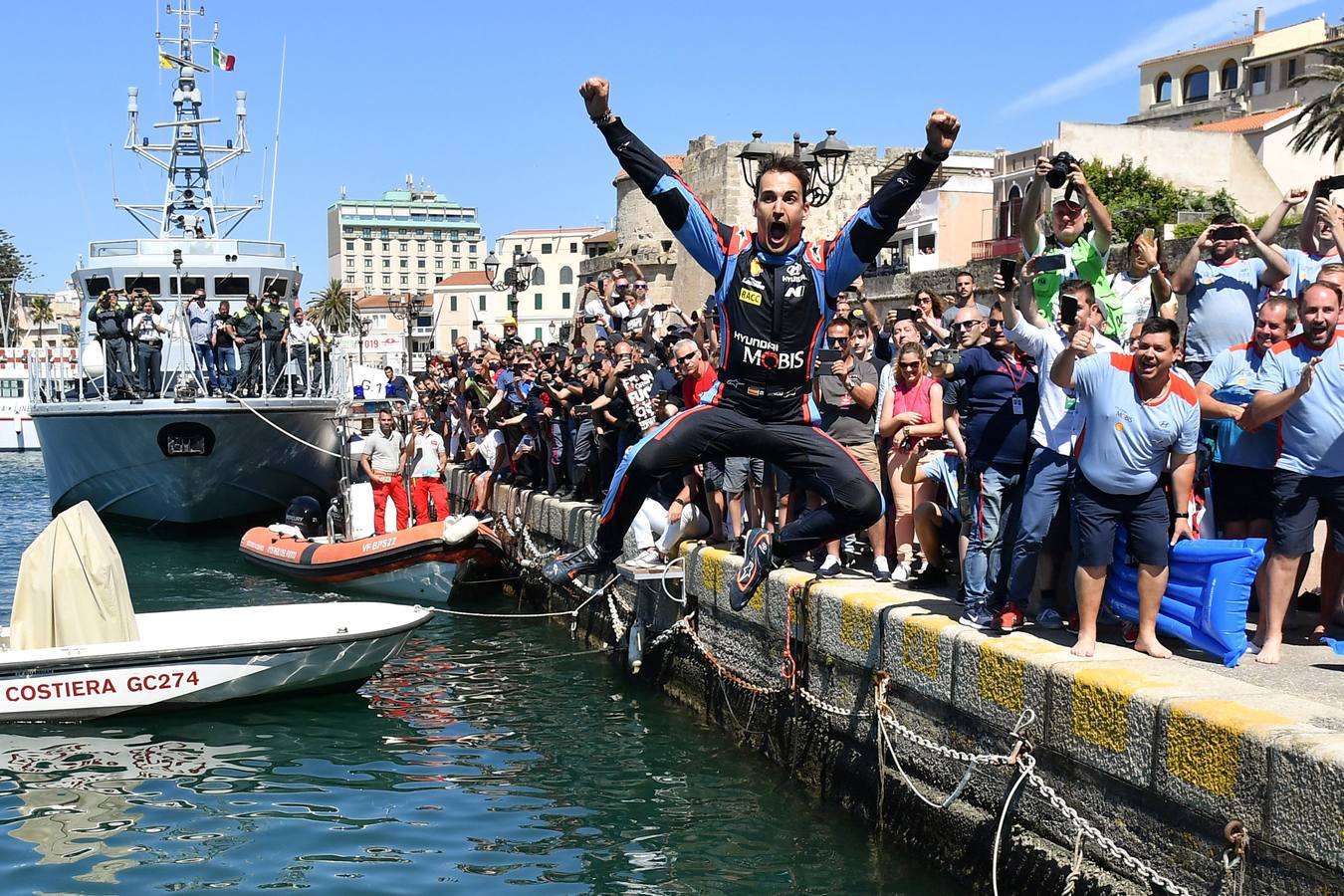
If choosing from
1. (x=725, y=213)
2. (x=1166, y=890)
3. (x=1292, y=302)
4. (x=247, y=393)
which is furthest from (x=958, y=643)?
(x=725, y=213)

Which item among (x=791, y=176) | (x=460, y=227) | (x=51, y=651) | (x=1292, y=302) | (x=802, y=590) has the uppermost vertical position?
(x=460, y=227)

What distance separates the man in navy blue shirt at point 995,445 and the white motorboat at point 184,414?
15646mm

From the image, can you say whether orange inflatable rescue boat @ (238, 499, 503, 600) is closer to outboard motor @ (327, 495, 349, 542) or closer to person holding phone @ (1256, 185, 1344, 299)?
outboard motor @ (327, 495, 349, 542)

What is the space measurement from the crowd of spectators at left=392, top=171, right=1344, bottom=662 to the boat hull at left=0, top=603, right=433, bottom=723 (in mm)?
3232

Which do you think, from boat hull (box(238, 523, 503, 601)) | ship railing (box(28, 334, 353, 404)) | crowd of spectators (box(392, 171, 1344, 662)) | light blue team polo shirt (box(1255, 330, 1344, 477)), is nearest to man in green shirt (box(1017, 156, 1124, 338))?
crowd of spectators (box(392, 171, 1344, 662))

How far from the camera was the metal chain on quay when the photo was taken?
17.7ft

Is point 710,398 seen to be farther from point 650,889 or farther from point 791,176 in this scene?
point 650,889

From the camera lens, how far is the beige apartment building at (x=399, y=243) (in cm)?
18038

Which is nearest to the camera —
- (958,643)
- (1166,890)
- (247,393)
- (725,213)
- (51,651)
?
(1166,890)

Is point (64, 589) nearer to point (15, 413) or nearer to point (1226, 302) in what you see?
point (1226, 302)

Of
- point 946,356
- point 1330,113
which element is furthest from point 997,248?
point 946,356

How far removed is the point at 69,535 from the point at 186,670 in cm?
142

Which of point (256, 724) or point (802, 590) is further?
point (256, 724)

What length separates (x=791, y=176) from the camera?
5.79 metres
